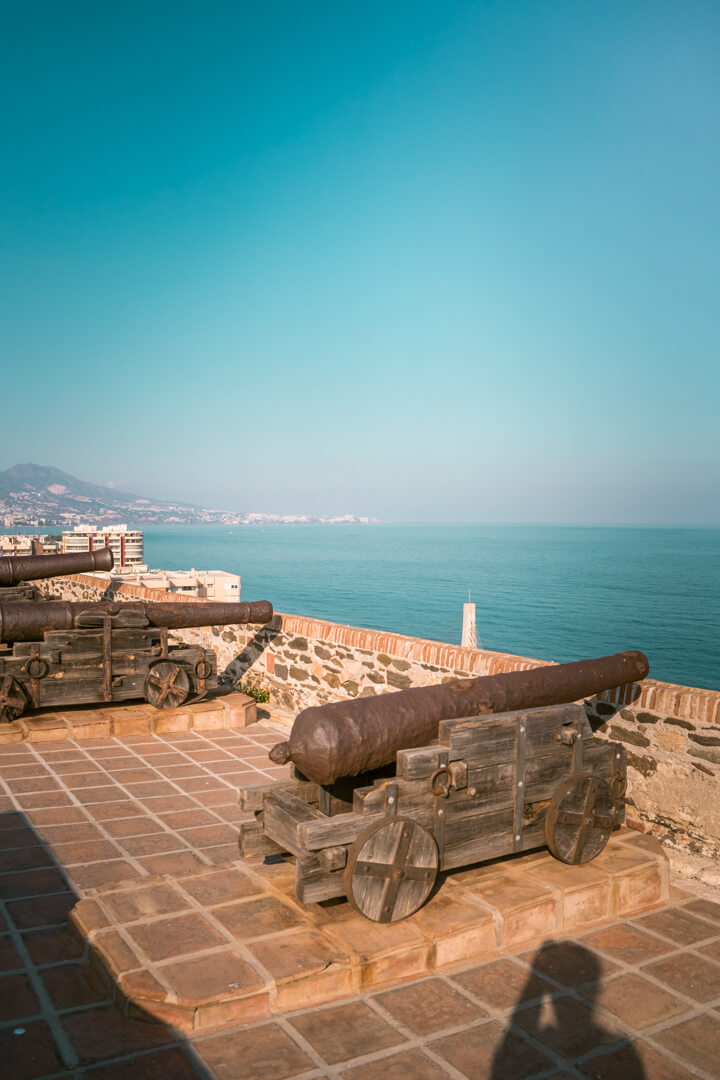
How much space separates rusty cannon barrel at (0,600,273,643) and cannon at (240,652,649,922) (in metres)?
3.80

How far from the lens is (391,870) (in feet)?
11.1

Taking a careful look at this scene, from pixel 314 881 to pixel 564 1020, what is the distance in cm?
109

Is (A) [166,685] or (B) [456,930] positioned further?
(A) [166,685]

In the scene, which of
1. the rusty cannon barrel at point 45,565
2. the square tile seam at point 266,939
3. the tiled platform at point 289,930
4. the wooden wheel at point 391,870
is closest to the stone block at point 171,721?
the rusty cannon barrel at point 45,565

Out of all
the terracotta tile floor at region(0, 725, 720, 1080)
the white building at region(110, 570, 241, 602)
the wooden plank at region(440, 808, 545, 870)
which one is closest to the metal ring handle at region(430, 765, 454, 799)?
the wooden plank at region(440, 808, 545, 870)

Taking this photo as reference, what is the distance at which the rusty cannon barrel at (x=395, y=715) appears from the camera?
3.41 m

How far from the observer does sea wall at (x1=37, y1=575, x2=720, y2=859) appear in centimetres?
459

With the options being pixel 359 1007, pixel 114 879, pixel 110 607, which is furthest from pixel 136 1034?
pixel 110 607

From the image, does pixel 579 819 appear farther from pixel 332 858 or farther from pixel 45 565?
pixel 45 565

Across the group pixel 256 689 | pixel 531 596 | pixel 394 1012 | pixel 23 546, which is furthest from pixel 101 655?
pixel 531 596

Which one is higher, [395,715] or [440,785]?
[395,715]

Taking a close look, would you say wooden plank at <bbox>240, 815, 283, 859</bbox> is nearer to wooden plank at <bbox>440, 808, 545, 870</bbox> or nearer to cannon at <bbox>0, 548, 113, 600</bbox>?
wooden plank at <bbox>440, 808, 545, 870</bbox>

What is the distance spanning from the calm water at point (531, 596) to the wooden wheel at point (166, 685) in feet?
107

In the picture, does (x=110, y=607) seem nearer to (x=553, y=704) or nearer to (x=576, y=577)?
(x=553, y=704)
